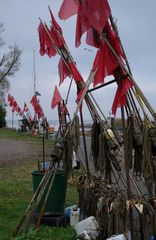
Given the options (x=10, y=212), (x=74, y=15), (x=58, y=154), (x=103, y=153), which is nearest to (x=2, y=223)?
(x=10, y=212)

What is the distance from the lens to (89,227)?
232 inches

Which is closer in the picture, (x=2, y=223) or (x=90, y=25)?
(x=90, y=25)

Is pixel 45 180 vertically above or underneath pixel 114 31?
underneath

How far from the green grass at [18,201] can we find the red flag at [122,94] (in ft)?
6.82

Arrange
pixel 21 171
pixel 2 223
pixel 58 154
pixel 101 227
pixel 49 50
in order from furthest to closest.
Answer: pixel 21 171
pixel 49 50
pixel 2 223
pixel 58 154
pixel 101 227

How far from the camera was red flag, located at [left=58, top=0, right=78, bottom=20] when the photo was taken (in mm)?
5939

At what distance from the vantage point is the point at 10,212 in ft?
26.4

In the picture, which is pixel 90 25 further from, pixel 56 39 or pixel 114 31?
pixel 56 39

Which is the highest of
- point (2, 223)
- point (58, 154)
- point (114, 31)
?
point (114, 31)

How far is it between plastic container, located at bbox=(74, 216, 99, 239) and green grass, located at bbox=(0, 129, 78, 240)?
24 cm

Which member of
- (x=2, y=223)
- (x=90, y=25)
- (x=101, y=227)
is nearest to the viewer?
(x=90, y=25)

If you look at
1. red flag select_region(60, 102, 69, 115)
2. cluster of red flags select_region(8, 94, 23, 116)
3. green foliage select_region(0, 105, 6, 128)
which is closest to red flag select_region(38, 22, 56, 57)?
red flag select_region(60, 102, 69, 115)

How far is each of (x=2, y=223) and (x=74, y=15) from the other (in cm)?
369

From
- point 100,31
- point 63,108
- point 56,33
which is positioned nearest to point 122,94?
point 100,31
